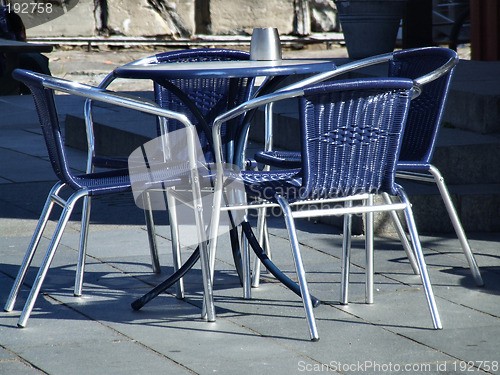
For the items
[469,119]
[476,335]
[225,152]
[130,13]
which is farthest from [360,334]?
[130,13]

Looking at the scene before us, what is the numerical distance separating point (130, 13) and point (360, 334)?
1685cm

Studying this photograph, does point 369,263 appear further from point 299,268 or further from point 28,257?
point 28,257

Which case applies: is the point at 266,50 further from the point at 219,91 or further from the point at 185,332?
the point at 185,332

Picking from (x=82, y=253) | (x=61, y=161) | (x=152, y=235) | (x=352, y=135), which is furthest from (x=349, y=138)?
(x=82, y=253)

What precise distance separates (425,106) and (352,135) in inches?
37.3

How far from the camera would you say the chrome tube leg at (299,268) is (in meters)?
3.17

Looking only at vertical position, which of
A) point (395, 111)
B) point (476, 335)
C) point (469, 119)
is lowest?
point (476, 335)

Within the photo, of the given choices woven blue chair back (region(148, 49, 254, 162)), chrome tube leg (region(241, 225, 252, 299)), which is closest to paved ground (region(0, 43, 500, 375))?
chrome tube leg (region(241, 225, 252, 299))

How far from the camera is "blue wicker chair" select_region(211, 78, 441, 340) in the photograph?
3.18 metres

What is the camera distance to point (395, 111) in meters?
3.28

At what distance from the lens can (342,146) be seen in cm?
326

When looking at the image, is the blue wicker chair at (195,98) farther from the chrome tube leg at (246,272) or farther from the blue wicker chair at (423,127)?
the chrome tube leg at (246,272)

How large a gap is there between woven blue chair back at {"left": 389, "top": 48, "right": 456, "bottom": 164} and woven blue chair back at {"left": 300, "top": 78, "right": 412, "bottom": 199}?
2.10ft

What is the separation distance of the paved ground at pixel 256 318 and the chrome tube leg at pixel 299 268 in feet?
0.23
